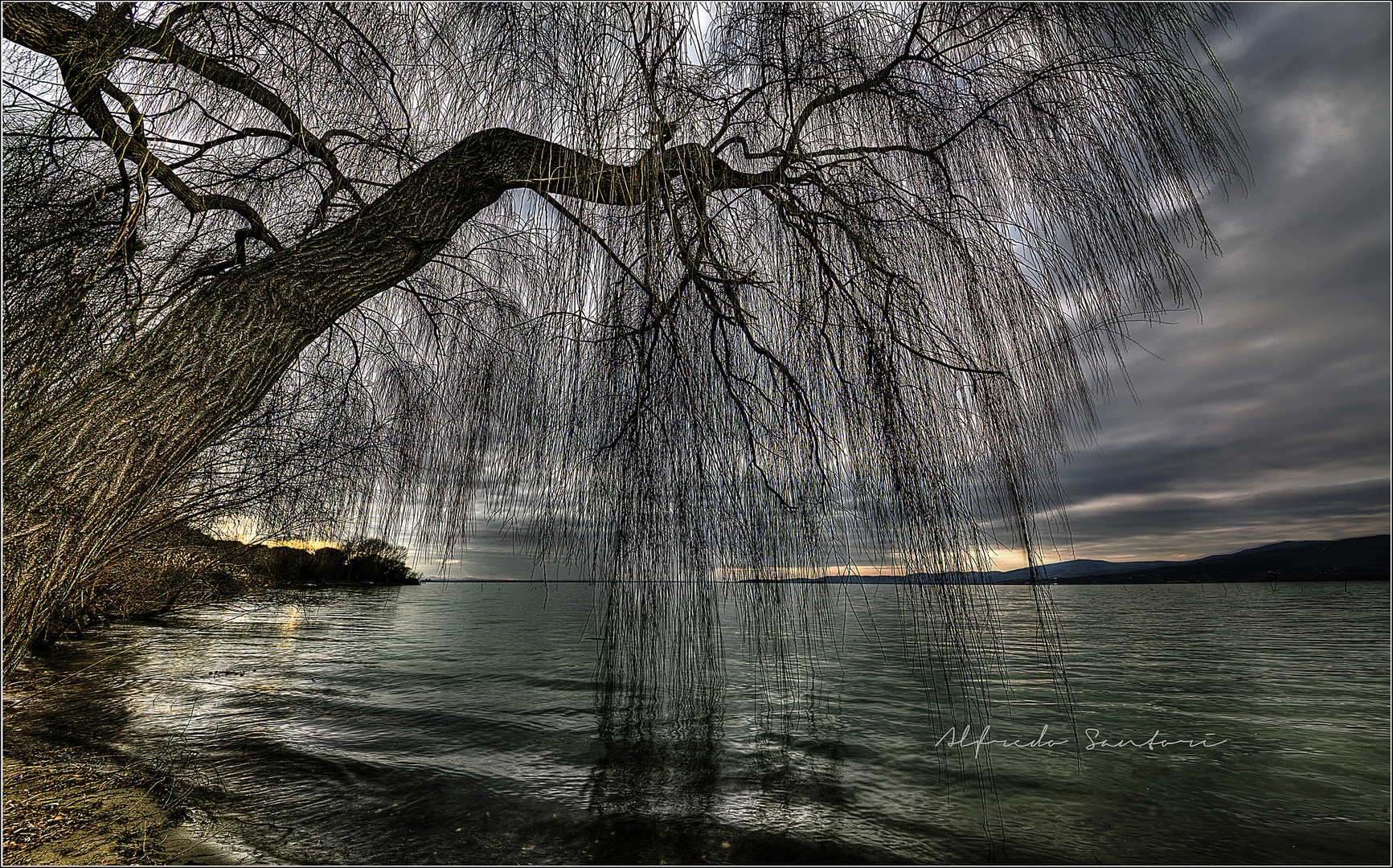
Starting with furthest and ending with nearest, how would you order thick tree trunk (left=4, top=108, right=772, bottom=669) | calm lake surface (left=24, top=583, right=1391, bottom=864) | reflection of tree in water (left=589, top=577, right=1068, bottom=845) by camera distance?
calm lake surface (left=24, top=583, right=1391, bottom=864) → reflection of tree in water (left=589, top=577, right=1068, bottom=845) → thick tree trunk (left=4, top=108, right=772, bottom=669)

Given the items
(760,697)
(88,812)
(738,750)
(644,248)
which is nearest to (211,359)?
(644,248)

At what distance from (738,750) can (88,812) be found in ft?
9.36

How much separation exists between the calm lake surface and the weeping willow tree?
0.29 m

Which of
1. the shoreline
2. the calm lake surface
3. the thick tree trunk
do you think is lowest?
the calm lake surface

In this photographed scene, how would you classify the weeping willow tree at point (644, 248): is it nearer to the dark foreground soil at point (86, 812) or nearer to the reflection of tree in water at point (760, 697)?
the reflection of tree in water at point (760, 697)

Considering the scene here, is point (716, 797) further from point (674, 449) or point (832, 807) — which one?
point (674, 449)

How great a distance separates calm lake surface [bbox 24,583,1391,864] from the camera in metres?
1.83

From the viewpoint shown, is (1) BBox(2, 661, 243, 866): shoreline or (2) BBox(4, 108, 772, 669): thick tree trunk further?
(1) BBox(2, 661, 243, 866): shoreline

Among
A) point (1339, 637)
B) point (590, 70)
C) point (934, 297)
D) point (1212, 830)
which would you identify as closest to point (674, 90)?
point (590, 70)

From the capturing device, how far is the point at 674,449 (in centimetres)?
180

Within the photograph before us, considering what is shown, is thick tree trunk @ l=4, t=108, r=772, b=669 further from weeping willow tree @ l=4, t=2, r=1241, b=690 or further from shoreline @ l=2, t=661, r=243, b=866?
shoreline @ l=2, t=661, r=243, b=866

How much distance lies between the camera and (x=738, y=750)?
346cm

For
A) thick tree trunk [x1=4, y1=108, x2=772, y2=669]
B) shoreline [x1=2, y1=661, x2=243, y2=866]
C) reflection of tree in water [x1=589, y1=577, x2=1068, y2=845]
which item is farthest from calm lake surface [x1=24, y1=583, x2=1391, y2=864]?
thick tree trunk [x1=4, y1=108, x2=772, y2=669]

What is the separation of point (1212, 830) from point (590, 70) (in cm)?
418
